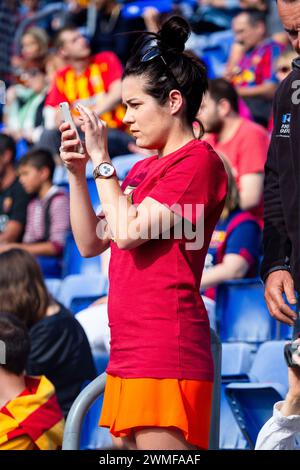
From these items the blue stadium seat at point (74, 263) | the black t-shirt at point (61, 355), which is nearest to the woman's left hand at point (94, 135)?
the black t-shirt at point (61, 355)

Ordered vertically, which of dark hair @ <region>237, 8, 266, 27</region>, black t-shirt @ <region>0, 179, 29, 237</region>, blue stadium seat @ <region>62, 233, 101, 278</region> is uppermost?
dark hair @ <region>237, 8, 266, 27</region>

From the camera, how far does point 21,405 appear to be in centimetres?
372

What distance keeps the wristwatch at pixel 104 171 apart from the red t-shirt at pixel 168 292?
12cm

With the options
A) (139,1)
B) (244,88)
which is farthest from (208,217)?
(139,1)

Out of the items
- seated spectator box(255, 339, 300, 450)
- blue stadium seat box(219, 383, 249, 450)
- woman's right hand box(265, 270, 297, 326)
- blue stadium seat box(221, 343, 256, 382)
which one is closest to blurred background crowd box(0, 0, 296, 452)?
blue stadium seat box(221, 343, 256, 382)

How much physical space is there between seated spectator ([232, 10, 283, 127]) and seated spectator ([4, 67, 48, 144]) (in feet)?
7.24

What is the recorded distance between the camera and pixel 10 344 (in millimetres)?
3760

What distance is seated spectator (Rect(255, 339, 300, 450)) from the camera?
2963mm

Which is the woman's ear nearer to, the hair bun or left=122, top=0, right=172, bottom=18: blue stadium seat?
the hair bun

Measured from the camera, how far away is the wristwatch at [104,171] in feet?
9.02

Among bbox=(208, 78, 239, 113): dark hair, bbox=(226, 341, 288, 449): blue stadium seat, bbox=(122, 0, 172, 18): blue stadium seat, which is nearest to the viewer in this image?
bbox=(226, 341, 288, 449): blue stadium seat

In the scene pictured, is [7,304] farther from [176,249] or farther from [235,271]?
[176,249]

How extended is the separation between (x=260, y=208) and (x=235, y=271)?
520mm

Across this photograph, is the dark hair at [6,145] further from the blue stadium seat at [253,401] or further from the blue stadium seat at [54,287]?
the blue stadium seat at [253,401]
